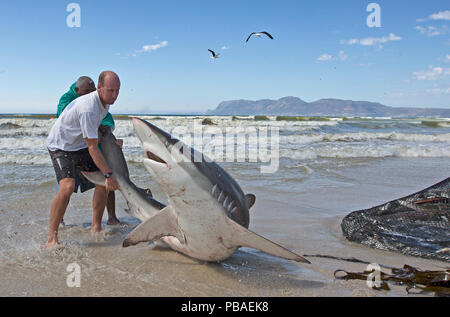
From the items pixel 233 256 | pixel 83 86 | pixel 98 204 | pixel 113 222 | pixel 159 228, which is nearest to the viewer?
pixel 159 228

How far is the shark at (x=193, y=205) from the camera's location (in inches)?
112

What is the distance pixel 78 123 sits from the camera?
392cm

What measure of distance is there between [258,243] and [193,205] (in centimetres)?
60

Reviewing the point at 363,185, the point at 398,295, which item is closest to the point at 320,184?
the point at 363,185

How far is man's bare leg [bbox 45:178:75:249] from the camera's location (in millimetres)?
3818

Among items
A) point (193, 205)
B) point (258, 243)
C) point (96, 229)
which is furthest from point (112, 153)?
point (258, 243)

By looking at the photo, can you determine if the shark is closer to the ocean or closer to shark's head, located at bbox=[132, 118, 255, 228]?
shark's head, located at bbox=[132, 118, 255, 228]

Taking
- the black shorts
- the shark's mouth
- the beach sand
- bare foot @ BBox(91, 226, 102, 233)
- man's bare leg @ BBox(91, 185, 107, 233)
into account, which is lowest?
the beach sand

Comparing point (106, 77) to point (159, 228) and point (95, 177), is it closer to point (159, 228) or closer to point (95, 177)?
point (95, 177)

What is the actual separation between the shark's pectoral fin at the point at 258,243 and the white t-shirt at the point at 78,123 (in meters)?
1.85

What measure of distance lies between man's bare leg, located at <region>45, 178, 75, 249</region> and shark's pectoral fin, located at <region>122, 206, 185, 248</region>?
1.20 meters

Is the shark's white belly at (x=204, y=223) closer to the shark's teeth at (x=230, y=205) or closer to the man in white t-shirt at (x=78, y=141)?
the shark's teeth at (x=230, y=205)

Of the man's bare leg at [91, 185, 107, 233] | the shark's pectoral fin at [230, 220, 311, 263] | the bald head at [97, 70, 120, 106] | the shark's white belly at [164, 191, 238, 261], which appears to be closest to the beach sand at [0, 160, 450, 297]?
the man's bare leg at [91, 185, 107, 233]

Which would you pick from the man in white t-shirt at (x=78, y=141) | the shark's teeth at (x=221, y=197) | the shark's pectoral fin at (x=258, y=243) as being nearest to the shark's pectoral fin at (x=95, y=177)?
the man in white t-shirt at (x=78, y=141)
